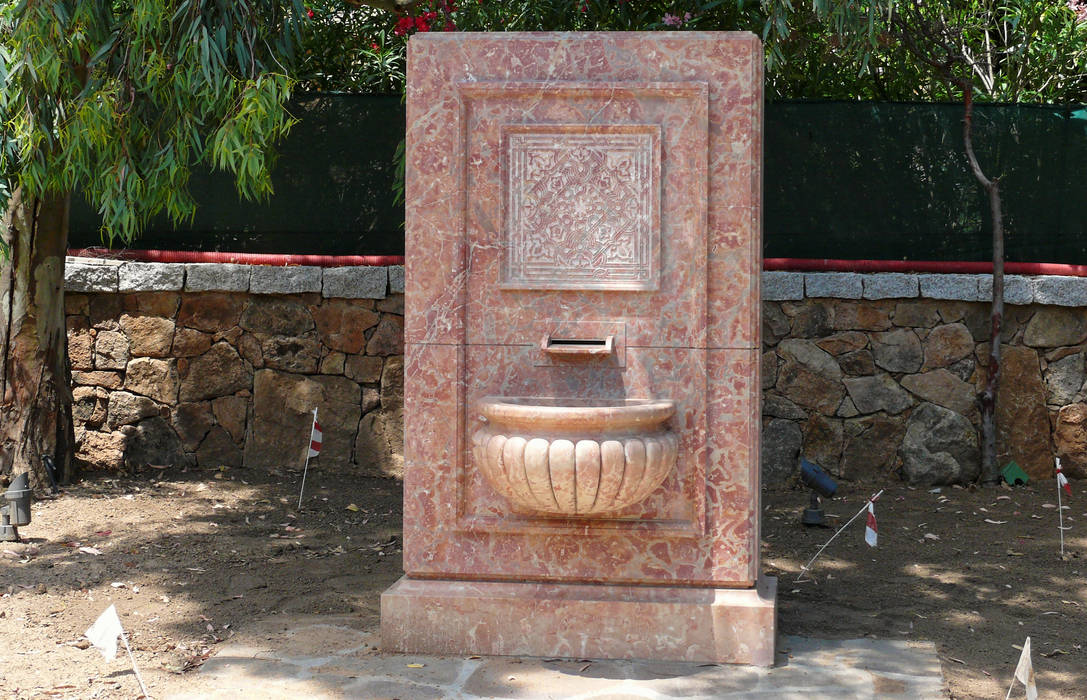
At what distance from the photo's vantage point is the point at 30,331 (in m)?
6.18

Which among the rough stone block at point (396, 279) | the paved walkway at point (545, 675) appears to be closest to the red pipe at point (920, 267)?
the rough stone block at point (396, 279)

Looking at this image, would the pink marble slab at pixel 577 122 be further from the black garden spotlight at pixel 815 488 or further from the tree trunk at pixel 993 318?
the tree trunk at pixel 993 318

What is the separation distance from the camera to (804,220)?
6809mm

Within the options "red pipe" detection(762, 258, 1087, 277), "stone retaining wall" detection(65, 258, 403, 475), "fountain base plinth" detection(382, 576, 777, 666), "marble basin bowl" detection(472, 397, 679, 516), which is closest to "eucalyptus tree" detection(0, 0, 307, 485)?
"stone retaining wall" detection(65, 258, 403, 475)

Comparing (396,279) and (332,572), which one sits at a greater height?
(396,279)

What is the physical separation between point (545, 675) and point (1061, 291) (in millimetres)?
4317

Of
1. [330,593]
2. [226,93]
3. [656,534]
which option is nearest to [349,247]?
[226,93]

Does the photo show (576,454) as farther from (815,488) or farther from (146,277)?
(146,277)

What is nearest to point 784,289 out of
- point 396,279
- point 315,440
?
point 396,279

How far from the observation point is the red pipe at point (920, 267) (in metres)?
6.66

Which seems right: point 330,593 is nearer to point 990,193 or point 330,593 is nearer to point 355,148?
point 355,148

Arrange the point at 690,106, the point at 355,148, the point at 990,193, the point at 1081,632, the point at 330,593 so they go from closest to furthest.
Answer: the point at 690,106 → the point at 1081,632 → the point at 330,593 → the point at 990,193 → the point at 355,148

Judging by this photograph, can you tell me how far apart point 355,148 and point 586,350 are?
366 cm

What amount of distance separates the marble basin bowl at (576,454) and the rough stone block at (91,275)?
3.86 metres
